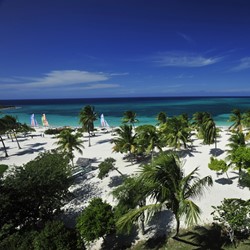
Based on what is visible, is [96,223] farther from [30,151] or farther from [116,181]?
[30,151]

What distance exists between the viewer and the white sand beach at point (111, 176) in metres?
18.4

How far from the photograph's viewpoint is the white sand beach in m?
18.4

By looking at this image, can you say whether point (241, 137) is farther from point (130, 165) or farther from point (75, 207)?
point (75, 207)

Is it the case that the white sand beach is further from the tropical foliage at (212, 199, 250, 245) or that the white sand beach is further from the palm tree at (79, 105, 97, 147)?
the palm tree at (79, 105, 97, 147)

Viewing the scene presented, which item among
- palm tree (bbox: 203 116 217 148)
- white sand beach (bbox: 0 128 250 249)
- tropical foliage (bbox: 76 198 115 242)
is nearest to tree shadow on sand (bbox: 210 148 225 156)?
white sand beach (bbox: 0 128 250 249)

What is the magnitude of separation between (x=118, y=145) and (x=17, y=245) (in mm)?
17479

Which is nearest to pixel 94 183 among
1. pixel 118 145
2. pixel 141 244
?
pixel 118 145

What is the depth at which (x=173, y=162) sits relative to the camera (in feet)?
36.0

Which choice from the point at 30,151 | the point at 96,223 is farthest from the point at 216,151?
the point at 30,151

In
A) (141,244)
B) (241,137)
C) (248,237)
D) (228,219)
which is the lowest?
(141,244)

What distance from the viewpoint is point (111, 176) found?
24.7 m

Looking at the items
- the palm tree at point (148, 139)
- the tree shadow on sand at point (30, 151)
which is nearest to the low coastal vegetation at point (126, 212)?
the palm tree at point (148, 139)

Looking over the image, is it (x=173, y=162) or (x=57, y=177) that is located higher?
(x=173, y=162)

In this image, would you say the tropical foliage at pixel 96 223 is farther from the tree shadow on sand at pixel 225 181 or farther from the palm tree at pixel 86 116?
the palm tree at pixel 86 116
